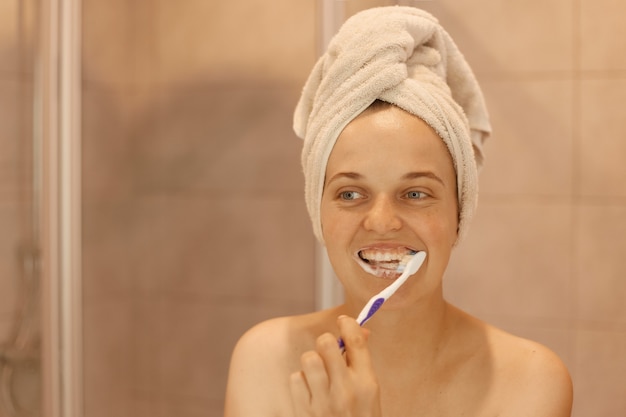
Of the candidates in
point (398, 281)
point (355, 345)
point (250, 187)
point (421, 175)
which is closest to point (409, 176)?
point (421, 175)

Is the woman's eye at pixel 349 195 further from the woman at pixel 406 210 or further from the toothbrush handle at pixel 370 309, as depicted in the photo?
the toothbrush handle at pixel 370 309

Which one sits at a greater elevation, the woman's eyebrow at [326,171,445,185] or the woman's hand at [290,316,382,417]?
the woman's eyebrow at [326,171,445,185]

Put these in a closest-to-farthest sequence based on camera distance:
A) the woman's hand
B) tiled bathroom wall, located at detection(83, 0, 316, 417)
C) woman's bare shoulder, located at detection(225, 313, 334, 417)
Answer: the woman's hand, woman's bare shoulder, located at detection(225, 313, 334, 417), tiled bathroom wall, located at detection(83, 0, 316, 417)

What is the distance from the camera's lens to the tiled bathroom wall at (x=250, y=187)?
55.4 inches

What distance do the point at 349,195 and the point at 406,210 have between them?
0.26 ft

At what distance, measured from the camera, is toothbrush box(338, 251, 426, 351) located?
828mm

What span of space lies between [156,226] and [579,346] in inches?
35.5

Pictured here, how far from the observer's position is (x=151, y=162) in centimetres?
145

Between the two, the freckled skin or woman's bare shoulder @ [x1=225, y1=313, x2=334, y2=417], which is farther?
woman's bare shoulder @ [x1=225, y1=313, x2=334, y2=417]

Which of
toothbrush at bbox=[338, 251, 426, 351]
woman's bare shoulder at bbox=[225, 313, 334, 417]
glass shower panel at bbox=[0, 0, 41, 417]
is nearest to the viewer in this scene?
toothbrush at bbox=[338, 251, 426, 351]

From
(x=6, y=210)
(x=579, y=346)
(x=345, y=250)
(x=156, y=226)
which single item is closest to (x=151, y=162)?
(x=156, y=226)

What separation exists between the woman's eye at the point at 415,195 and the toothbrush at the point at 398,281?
70 millimetres

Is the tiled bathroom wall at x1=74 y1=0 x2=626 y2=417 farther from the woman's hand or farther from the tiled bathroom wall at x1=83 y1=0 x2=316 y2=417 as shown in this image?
the woman's hand

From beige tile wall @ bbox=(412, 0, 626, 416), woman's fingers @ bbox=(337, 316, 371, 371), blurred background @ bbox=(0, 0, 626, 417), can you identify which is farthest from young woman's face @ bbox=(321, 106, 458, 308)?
beige tile wall @ bbox=(412, 0, 626, 416)
